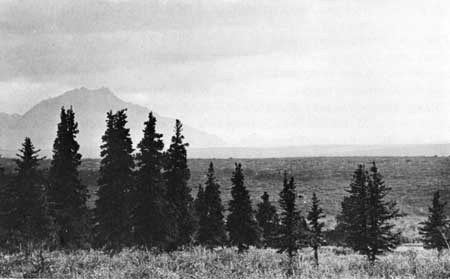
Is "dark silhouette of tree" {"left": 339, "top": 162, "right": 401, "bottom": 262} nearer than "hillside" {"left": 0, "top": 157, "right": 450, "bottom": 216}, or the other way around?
"dark silhouette of tree" {"left": 339, "top": 162, "right": 401, "bottom": 262}

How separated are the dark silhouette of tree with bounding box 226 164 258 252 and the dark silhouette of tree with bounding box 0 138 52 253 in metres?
11.2

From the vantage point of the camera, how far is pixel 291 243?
1714 cm

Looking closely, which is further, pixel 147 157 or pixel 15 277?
pixel 147 157

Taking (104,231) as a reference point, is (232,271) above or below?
above

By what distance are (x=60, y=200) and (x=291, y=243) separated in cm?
1796

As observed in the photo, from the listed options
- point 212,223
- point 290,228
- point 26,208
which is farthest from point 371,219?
point 26,208

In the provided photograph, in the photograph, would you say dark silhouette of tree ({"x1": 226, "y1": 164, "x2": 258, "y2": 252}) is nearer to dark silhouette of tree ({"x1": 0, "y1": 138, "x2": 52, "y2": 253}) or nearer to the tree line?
the tree line

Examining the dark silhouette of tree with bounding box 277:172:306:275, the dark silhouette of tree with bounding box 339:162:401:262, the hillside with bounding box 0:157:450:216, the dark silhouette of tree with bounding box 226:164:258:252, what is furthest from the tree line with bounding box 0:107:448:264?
the hillside with bounding box 0:157:450:216

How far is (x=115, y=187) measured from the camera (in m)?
27.1

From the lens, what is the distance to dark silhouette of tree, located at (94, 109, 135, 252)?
26.7 meters

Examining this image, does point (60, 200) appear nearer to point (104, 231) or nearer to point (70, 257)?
point (104, 231)

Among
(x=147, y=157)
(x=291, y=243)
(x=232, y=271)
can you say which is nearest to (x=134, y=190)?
(x=147, y=157)

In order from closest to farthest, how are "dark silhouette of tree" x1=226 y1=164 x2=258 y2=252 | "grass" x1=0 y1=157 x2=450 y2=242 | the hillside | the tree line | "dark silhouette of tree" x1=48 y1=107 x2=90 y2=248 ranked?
the tree line < "dark silhouette of tree" x1=226 y1=164 x2=258 y2=252 < "dark silhouette of tree" x1=48 y1=107 x2=90 y2=248 < "grass" x1=0 y1=157 x2=450 y2=242 < the hillside

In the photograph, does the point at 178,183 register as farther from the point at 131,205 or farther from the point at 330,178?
the point at 330,178
